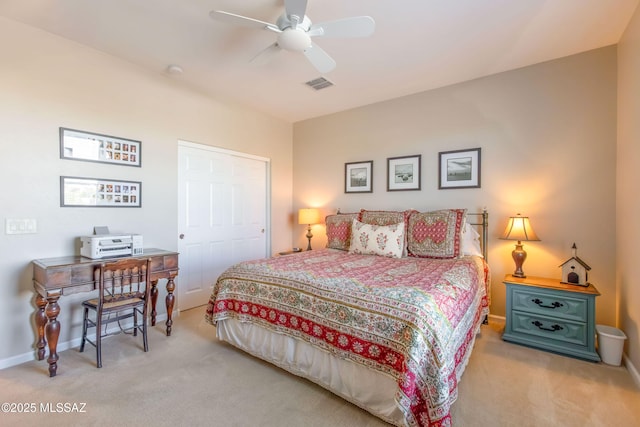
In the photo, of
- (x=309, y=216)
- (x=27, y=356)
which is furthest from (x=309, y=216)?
(x=27, y=356)

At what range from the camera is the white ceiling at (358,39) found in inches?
83.7

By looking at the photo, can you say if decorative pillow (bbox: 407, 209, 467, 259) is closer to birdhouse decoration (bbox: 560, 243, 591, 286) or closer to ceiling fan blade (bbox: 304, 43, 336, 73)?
birdhouse decoration (bbox: 560, 243, 591, 286)

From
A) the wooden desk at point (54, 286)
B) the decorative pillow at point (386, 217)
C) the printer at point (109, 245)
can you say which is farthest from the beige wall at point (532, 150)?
the wooden desk at point (54, 286)

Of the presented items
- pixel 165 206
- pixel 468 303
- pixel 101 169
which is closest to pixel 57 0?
pixel 101 169

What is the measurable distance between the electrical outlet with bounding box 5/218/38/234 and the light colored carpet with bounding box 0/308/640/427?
106 cm

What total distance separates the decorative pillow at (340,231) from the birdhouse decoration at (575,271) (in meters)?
2.08

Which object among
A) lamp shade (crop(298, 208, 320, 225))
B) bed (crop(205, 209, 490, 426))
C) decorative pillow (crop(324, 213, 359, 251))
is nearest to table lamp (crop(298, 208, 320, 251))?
lamp shade (crop(298, 208, 320, 225))

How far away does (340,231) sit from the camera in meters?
3.64

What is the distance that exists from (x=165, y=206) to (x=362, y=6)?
277 centimetres

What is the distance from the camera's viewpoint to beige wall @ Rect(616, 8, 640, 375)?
214cm

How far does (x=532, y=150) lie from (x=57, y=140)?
14.7ft

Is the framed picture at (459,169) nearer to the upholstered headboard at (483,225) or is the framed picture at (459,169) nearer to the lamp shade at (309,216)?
the upholstered headboard at (483,225)

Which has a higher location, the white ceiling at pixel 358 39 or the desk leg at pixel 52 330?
the white ceiling at pixel 358 39

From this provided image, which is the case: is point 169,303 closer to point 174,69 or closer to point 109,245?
point 109,245
